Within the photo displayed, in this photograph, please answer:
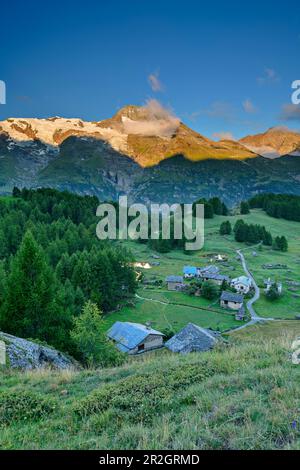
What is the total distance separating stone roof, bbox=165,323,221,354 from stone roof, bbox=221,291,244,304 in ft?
74.1

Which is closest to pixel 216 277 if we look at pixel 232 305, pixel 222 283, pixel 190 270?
pixel 222 283

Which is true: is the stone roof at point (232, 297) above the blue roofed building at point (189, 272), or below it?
below

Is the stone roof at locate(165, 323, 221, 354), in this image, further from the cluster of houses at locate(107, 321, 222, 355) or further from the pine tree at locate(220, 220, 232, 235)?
the pine tree at locate(220, 220, 232, 235)

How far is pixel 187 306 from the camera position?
62.6 metres

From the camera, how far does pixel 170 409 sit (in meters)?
8.01

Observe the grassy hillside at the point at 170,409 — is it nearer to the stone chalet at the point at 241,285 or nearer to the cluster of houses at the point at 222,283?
the cluster of houses at the point at 222,283

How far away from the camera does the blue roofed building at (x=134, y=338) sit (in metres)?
44.3

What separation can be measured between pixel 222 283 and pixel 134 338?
110 feet

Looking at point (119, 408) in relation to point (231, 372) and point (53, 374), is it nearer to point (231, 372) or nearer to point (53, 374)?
point (231, 372)

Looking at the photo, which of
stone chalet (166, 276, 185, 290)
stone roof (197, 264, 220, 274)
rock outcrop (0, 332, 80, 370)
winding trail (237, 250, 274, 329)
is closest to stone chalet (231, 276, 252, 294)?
winding trail (237, 250, 274, 329)

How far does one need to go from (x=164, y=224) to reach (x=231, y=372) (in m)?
115

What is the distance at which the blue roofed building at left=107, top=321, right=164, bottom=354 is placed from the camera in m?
44.3

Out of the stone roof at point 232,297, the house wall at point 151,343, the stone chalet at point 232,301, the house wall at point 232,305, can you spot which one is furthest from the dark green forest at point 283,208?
the house wall at point 151,343

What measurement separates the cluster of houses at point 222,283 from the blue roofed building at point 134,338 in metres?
19.2
